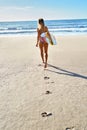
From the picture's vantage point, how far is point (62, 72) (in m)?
7.68

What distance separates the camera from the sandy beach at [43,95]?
4.32 m

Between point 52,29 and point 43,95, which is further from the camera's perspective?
point 52,29

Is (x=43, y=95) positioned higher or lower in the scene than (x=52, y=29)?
higher

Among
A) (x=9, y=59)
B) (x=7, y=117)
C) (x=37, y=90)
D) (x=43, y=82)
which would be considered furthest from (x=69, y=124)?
(x=9, y=59)

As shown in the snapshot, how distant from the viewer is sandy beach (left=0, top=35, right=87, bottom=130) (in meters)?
4.32

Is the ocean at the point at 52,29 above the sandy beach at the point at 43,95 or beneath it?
beneath

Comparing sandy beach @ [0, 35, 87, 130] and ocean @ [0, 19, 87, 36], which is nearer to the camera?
sandy beach @ [0, 35, 87, 130]

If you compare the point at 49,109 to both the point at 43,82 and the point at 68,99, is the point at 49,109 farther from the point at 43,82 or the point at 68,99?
the point at 43,82

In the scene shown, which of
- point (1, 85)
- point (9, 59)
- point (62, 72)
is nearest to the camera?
point (1, 85)

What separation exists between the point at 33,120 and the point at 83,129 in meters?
0.89

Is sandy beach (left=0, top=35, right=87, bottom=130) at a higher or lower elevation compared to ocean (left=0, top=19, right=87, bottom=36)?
higher

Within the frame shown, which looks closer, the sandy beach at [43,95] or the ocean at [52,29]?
the sandy beach at [43,95]

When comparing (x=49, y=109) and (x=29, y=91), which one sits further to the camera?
(x=29, y=91)

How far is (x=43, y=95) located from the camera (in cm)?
565
